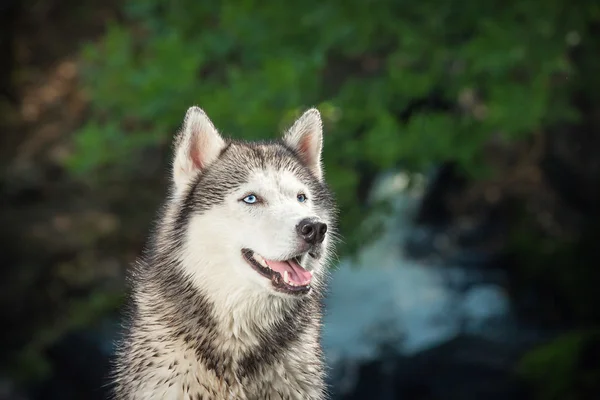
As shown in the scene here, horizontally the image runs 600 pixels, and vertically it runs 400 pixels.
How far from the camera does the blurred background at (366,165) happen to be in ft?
34.0

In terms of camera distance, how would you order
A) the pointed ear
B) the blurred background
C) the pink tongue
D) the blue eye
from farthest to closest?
the blurred background, the pointed ear, the blue eye, the pink tongue

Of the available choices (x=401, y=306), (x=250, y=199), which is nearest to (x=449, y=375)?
(x=401, y=306)

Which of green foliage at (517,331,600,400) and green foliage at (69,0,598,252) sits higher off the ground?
green foliage at (69,0,598,252)

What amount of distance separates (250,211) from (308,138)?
769mm

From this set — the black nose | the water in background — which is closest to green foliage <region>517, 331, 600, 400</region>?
the water in background

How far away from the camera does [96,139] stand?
440 inches

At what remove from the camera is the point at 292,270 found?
4605mm

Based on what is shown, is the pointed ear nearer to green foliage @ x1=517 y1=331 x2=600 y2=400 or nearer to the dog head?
the dog head

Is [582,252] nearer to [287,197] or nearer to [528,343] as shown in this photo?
[528,343]

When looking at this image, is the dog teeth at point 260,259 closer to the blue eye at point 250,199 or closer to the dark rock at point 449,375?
the blue eye at point 250,199

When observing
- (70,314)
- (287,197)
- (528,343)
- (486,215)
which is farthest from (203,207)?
(486,215)

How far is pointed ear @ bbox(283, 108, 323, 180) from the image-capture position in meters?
5.22

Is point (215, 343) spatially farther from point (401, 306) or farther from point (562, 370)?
point (401, 306)

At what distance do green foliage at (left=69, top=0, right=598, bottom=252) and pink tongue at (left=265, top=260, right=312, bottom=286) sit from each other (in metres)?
5.19
